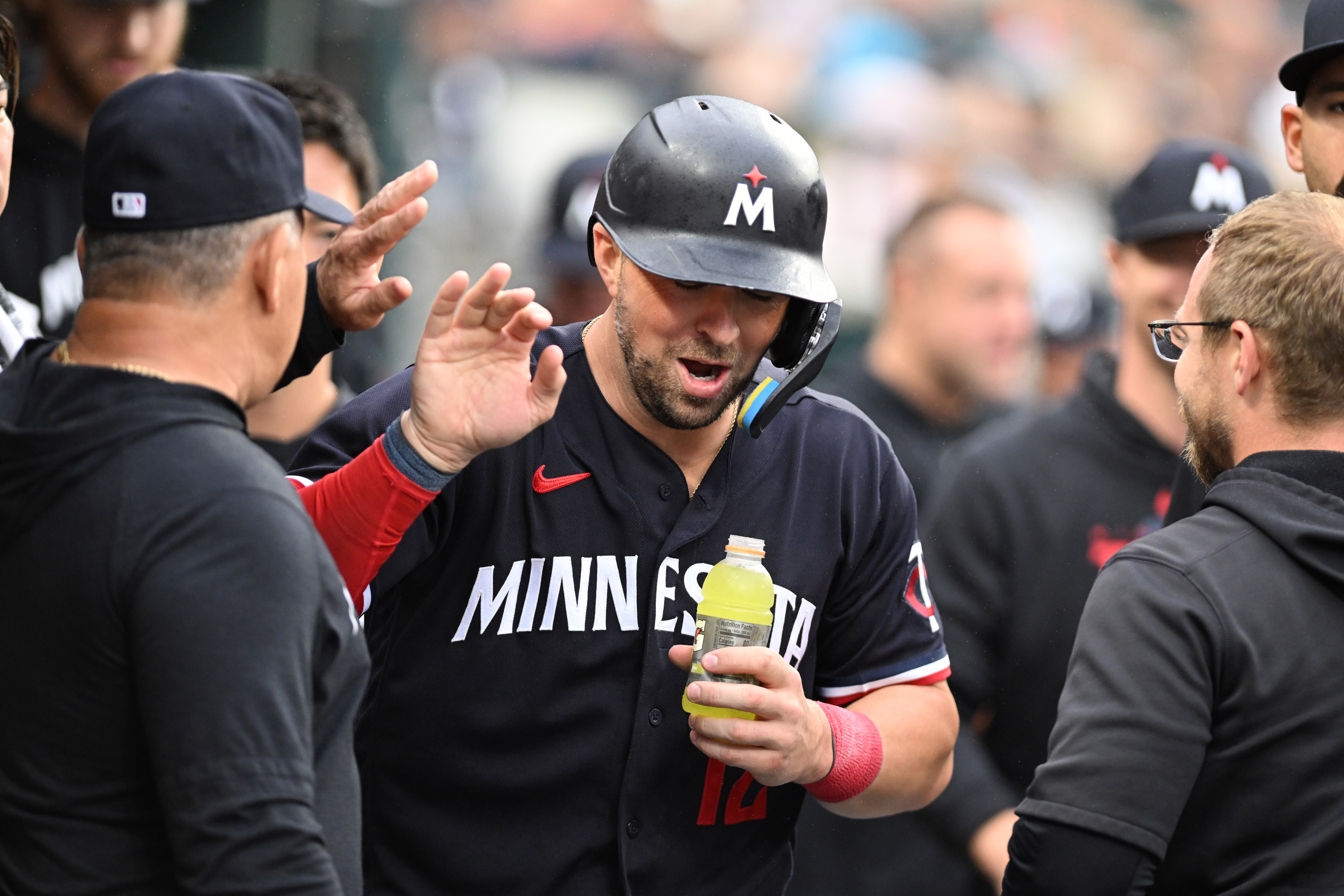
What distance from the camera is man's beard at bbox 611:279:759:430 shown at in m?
2.69

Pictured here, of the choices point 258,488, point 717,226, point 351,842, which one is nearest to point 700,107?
point 717,226

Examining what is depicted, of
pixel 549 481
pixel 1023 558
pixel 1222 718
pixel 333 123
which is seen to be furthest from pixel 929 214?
pixel 1222 718

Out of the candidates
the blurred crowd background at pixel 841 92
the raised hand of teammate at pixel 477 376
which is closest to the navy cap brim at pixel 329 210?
the raised hand of teammate at pixel 477 376

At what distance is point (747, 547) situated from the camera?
7.99ft

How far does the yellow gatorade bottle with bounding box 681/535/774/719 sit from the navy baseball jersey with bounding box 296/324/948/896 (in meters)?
0.19

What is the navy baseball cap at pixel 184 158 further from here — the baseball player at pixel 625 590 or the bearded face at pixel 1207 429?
the bearded face at pixel 1207 429

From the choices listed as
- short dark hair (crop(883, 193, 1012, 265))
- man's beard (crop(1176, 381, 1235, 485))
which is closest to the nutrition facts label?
man's beard (crop(1176, 381, 1235, 485))

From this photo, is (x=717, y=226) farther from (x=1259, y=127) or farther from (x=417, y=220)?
(x=1259, y=127)

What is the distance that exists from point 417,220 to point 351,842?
3.47ft

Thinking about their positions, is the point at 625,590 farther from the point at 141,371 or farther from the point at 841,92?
the point at 841,92

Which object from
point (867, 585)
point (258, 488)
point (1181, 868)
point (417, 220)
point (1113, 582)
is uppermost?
point (417, 220)

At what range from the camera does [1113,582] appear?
2.38 meters

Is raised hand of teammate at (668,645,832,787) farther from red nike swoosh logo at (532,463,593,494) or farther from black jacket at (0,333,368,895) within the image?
black jacket at (0,333,368,895)

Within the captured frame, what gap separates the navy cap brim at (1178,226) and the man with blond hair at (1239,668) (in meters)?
2.06
